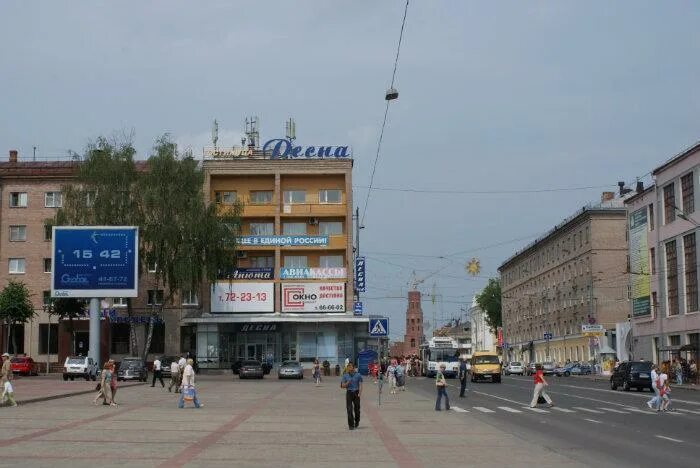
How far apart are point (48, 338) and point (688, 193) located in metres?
48.9

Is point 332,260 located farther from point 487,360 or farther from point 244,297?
point 487,360

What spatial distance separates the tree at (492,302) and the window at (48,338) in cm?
8362

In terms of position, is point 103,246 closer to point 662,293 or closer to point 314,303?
point 314,303

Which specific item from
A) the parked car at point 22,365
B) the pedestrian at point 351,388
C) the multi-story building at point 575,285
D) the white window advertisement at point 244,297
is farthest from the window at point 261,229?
the pedestrian at point 351,388

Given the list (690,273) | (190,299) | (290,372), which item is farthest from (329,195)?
(690,273)

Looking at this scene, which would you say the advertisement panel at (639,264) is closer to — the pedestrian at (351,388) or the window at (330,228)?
the window at (330,228)

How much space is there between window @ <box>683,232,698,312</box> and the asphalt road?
2108cm

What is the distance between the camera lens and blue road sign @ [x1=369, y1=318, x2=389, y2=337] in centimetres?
3462

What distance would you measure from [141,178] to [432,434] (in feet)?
150

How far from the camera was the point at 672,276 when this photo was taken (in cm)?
6200

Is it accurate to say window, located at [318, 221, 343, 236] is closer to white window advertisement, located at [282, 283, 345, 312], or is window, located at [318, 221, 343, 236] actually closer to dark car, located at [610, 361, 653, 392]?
white window advertisement, located at [282, 283, 345, 312]

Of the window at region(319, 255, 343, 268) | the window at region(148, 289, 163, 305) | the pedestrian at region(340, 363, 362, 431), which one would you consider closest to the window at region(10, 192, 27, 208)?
the window at region(148, 289, 163, 305)

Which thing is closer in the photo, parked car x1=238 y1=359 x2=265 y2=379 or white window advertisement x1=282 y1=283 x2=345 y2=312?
parked car x1=238 y1=359 x2=265 y2=379

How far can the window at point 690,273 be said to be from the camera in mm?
58031
